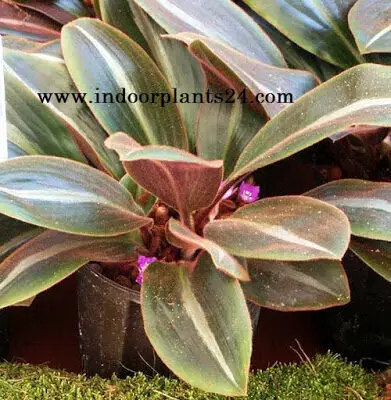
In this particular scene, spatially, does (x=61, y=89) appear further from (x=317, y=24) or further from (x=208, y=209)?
(x=317, y=24)

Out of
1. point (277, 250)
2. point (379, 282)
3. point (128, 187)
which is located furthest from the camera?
point (379, 282)

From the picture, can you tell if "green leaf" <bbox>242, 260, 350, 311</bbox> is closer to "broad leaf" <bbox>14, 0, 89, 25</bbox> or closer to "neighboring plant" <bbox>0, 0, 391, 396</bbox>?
"neighboring plant" <bbox>0, 0, 391, 396</bbox>

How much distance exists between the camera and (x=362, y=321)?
862 millimetres

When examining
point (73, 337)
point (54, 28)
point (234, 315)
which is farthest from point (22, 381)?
point (54, 28)

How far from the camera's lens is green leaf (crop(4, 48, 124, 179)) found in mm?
651

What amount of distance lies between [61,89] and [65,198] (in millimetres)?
165

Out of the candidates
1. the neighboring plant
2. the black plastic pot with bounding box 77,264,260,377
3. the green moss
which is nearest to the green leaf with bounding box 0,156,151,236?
the neighboring plant

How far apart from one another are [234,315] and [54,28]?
477 mm

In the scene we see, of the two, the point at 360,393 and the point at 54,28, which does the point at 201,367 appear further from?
the point at 54,28

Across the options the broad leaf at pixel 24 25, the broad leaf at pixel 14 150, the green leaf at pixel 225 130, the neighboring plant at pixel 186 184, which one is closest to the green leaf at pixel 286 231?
the neighboring plant at pixel 186 184

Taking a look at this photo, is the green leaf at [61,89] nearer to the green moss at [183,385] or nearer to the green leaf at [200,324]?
the green leaf at [200,324]

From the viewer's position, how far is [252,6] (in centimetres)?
73

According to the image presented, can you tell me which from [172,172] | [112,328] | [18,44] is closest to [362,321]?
[112,328]

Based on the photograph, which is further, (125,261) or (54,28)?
(54,28)
